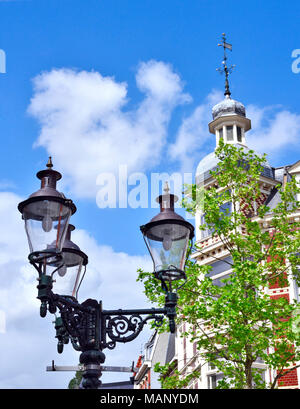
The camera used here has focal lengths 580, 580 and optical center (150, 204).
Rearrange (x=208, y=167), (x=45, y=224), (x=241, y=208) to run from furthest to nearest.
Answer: (x=208, y=167)
(x=241, y=208)
(x=45, y=224)

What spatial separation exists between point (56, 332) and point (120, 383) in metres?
58.3

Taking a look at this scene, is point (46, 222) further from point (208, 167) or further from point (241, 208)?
point (208, 167)

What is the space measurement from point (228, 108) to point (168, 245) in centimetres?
2605

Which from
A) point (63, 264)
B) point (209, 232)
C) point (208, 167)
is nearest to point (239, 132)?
point (208, 167)

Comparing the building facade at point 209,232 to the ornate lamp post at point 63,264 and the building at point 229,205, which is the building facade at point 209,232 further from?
the ornate lamp post at point 63,264

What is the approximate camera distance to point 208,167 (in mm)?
30219

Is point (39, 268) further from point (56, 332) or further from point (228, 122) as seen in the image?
point (228, 122)

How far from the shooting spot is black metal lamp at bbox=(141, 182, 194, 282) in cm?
754

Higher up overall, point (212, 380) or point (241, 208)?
point (241, 208)

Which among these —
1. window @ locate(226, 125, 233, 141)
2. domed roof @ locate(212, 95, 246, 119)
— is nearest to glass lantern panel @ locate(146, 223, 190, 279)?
window @ locate(226, 125, 233, 141)

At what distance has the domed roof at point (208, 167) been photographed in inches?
1164

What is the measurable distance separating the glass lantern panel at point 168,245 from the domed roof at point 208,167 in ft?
70.9

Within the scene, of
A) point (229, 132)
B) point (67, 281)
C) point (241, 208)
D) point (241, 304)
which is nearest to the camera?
point (67, 281)

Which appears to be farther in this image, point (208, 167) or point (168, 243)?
point (208, 167)
